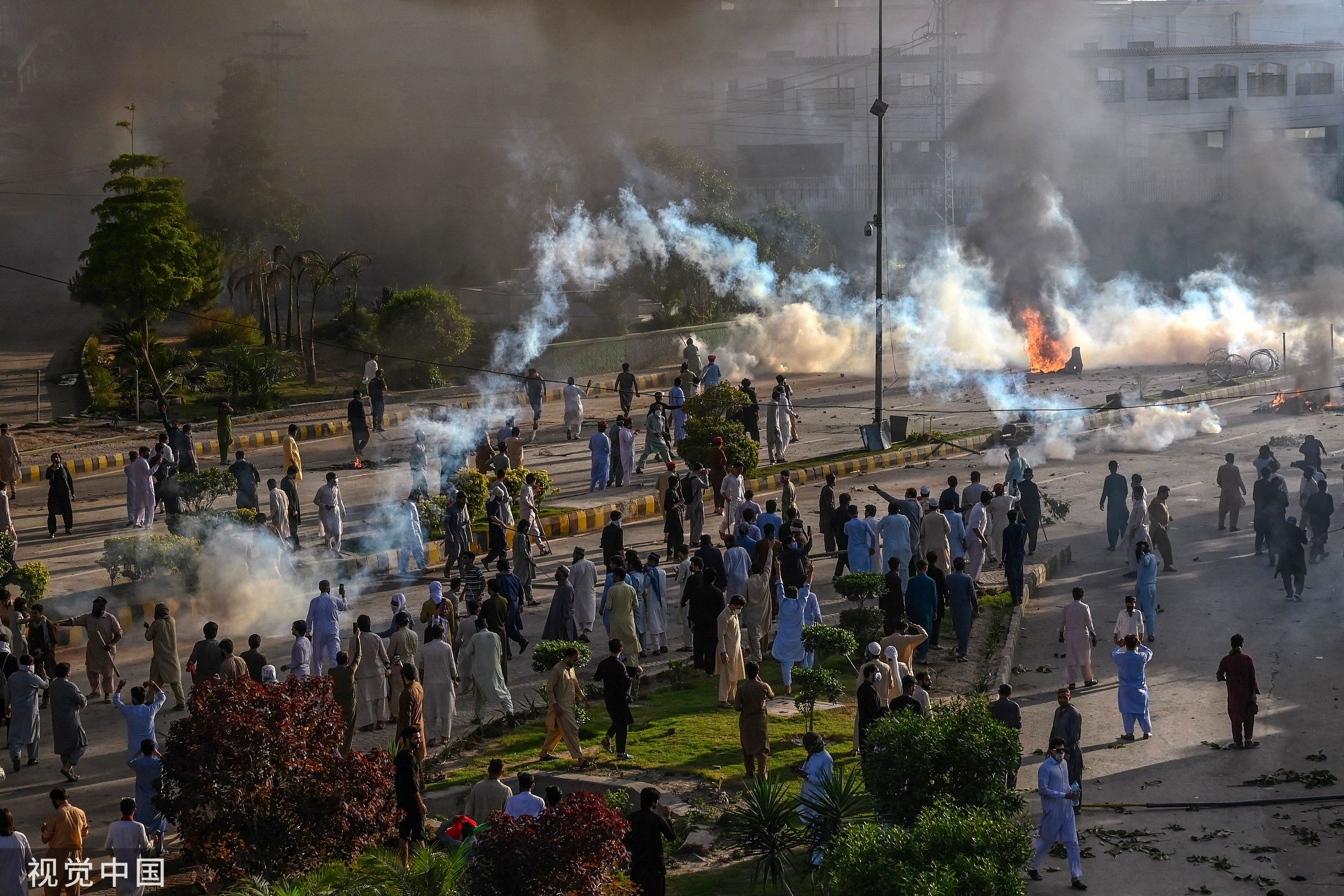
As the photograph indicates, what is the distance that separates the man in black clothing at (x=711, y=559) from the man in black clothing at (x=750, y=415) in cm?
794

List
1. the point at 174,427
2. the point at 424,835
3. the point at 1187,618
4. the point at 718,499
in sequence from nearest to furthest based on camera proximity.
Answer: the point at 424,835, the point at 1187,618, the point at 718,499, the point at 174,427

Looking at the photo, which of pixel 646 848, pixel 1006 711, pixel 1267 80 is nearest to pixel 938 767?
pixel 1006 711

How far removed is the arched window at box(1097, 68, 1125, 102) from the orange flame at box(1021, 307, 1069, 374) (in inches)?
783

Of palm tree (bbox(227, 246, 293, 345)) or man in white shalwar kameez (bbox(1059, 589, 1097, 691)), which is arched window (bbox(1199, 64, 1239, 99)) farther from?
man in white shalwar kameez (bbox(1059, 589, 1097, 691))

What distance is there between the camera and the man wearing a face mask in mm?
9844

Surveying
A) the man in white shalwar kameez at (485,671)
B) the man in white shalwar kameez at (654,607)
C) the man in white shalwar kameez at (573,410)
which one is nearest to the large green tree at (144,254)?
the man in white shalwar kameez at (573,410)

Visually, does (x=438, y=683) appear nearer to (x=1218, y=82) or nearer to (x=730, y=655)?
(x=730, y=655)

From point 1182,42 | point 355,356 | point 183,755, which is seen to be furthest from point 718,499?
point 1182,42

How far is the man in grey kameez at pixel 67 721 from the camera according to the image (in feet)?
38.5

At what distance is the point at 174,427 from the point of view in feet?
68.5

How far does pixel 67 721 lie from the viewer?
11734 millimetres

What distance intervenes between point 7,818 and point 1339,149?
5430 centimetres

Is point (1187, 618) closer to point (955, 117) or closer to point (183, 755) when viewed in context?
point (183, 755)

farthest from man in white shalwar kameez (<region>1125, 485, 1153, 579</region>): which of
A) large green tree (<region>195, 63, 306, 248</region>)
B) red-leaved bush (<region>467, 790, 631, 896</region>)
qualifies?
large green tree (<region>195, 63, 306, 248</region>)
